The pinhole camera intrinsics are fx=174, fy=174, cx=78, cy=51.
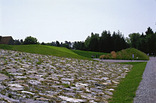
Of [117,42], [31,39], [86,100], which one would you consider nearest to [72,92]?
[86,100]

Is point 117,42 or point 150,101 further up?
point 117,42

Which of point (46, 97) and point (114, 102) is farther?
point (114, 102)

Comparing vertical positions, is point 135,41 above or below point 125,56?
above

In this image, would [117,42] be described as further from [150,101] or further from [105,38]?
[150,101]

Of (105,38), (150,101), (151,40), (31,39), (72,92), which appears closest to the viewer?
(150,101)

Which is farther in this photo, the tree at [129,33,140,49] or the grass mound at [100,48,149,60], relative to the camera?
the tree at [129,33,140,49]

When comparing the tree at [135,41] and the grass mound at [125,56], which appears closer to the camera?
the grass mound at [125,56]

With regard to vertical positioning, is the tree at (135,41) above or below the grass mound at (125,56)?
above

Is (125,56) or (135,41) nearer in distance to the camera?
(125,56)

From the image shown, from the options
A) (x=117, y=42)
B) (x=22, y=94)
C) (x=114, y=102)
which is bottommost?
(x=114, y=102)

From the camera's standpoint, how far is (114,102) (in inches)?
177

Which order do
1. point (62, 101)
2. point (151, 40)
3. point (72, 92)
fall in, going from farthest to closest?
point (151, 40), point (72, 92), point (62, 101)

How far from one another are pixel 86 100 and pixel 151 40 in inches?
2478

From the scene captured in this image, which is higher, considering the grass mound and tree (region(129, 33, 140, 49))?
tree (region(129, 33, 140, 49))
